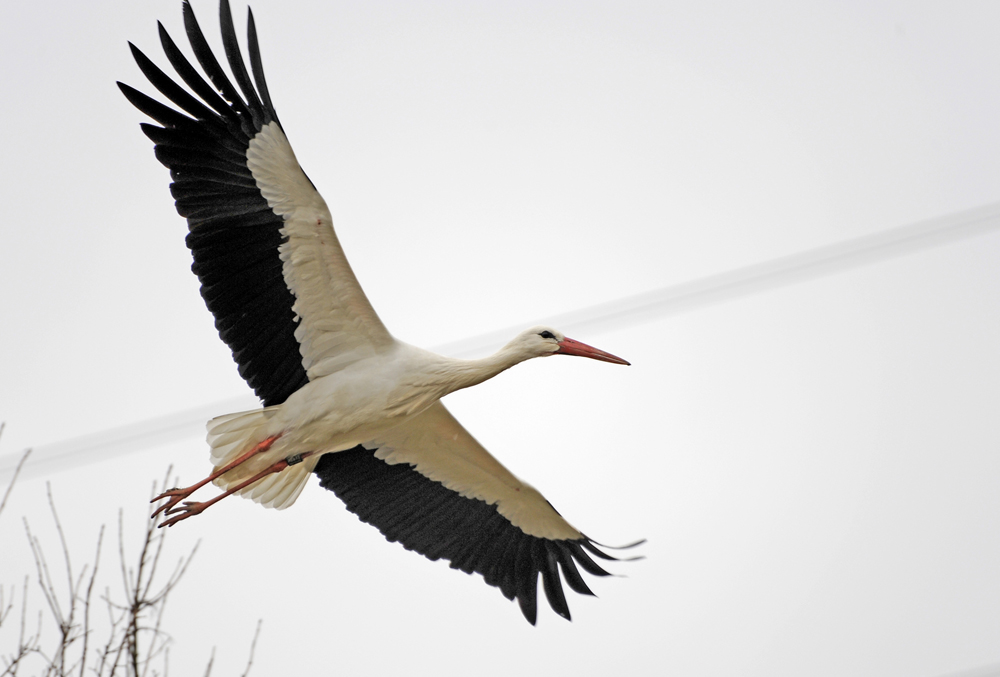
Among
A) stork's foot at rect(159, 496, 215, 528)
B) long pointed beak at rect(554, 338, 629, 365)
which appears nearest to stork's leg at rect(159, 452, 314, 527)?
stork's foot at rect(159, 496, 215, 528)

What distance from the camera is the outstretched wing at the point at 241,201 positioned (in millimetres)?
5062

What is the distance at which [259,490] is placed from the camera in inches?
240

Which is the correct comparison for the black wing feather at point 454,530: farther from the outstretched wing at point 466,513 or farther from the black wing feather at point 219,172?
the black wing feather at point 219,172

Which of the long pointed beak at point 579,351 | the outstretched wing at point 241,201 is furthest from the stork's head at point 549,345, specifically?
the outstretched wing at point 241,201

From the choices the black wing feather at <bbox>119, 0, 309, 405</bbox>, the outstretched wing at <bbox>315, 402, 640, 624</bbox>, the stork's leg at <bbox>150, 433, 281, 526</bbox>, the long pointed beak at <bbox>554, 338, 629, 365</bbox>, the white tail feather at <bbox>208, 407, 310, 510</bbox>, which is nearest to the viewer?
the black wing feather at <bbox>119, 0, 309, 405</bbox>

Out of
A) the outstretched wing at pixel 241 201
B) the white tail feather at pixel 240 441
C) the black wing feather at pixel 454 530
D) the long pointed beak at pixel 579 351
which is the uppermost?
the outstretched wing at pixel 241 201

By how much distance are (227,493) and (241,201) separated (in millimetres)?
1609

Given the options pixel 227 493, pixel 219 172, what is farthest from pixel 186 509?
pixel 219 172

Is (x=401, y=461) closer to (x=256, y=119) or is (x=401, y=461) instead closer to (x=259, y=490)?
(x=259, y=490)

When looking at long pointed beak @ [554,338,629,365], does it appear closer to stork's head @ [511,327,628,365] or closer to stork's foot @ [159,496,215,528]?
stork's head @ [511,327,628,365]

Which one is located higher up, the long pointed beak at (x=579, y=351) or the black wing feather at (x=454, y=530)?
the long pointed beak at (x=579, y=351)

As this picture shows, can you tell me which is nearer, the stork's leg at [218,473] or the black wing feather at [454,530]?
the stork's leg at [218,473]

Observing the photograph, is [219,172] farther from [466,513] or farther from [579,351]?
[466,513]

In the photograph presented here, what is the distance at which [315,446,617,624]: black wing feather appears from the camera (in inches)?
257
